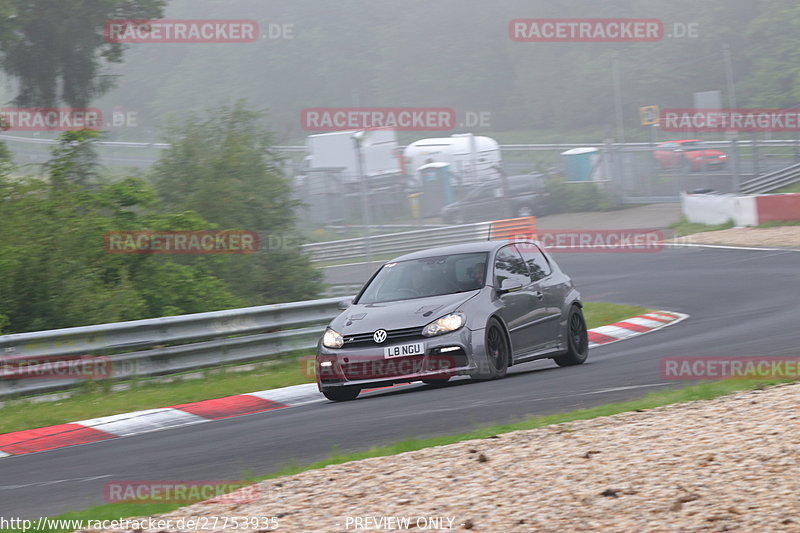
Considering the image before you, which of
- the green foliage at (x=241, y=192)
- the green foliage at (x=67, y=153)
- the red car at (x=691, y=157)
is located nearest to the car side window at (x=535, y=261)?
the green foliage at (x=241, y=192)

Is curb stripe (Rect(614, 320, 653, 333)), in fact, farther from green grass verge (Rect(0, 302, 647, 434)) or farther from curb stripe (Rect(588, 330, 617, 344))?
green grass verge (Rect(0, 302, 647, 434))

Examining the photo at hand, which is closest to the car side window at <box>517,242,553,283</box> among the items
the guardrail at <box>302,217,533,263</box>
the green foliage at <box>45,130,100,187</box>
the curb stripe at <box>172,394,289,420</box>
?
the curb stripe at <box>172,394,289,420</box>

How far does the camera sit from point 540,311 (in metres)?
12.6

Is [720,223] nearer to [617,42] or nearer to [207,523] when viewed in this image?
[207,523]

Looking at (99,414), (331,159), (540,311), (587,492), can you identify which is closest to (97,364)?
(99,414)

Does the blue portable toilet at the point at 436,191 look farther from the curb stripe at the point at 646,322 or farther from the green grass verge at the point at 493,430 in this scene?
the green grass verge at the point at 493,430

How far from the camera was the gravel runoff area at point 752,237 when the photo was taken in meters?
29.5

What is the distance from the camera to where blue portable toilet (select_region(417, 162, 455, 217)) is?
39.1 meters

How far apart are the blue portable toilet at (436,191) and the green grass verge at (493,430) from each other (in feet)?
97.5

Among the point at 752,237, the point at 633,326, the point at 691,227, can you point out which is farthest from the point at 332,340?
the point at 691,227

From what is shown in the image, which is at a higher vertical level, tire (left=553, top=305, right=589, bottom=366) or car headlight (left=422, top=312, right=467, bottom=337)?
car headlight (left=422, top=312, right=467, bottom=337)

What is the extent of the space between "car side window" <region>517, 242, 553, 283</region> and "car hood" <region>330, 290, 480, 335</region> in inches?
56.4

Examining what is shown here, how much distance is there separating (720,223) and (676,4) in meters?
51.6

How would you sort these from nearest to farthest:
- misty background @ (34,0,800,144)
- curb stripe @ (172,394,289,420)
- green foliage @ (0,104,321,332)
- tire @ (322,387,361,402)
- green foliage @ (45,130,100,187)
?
1. tire @ (322,387,361,402)
2. curb stripe @ (172,394,289,420)
3. green foliage @ (0,104,321,332)
4. green foliage @ (45,130,100,187)
5. misty background @ (34,0,800,144)
